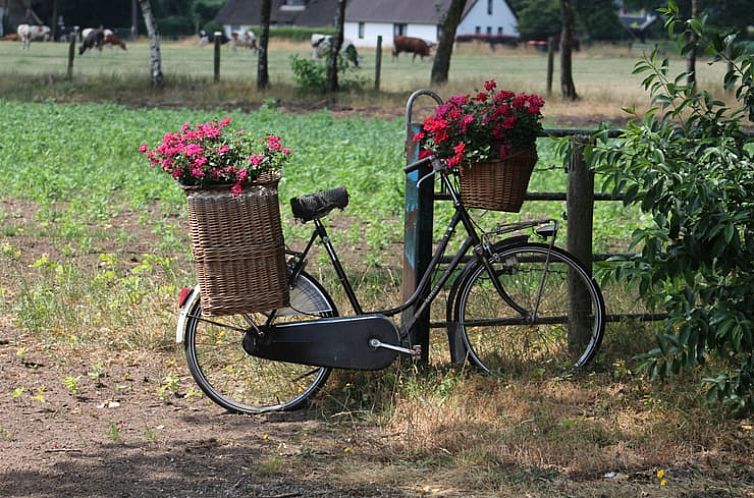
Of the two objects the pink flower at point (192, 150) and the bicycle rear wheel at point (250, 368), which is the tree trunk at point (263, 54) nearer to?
the bicycle rear wheel at point (250, 368)

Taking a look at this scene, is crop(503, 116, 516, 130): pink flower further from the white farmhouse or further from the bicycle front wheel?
the white farmhouse

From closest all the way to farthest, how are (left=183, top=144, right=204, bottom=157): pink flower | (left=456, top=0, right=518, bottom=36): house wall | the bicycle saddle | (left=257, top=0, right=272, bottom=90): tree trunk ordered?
1. (left=183, top=144, right=204, bottom=157): pink flower
2. the bicycle saddle
3. (left=257, top=0, right=272, bottom=90): tree trunk
4. (left=456, top=0, right=518, bottom=36): house wall

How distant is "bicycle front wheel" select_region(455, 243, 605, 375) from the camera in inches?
246

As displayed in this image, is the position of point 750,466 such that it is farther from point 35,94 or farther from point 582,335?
point 35,94

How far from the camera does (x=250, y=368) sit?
6535 millimetres

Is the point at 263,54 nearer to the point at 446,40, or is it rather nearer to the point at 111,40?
the point at 446,40

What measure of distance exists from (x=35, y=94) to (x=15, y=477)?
23041mm

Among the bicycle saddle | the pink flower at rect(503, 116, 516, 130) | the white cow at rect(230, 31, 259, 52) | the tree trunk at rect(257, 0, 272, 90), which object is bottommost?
the bicycle saddle

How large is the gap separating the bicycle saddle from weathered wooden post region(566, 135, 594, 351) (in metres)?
1.27

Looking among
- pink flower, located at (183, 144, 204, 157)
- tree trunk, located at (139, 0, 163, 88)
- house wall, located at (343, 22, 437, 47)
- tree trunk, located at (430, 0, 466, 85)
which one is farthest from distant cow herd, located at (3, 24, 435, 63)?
pink flower, located at (183, 144, 204, 157)

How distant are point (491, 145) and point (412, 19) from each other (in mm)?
93787

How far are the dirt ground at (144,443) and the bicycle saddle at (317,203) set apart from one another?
3.41 feet

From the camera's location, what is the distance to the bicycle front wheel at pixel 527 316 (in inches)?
246

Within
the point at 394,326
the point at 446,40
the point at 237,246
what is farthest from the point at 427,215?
the point at 446,40
